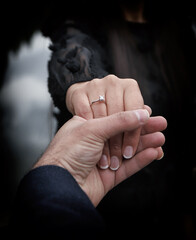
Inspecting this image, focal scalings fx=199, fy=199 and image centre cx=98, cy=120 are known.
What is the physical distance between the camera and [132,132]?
57 cm

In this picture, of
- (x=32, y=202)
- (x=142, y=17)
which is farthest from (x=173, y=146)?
(x=32, y=202)

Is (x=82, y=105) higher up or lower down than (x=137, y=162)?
higher up

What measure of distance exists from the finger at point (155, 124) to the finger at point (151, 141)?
0.05ft

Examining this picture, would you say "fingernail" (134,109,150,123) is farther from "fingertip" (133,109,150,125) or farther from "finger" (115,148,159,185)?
"finger" (115,148,159,185)

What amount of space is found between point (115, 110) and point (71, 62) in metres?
0.26

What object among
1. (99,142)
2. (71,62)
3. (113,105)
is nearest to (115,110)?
(113,105)

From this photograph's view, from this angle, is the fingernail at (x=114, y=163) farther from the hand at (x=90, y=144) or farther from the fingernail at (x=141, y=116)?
the fingernail at (x=141, y=116)

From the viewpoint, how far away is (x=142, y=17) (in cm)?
107

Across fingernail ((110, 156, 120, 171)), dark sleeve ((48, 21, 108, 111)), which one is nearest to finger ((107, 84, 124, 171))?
fingernail ((110, 156, 120, 171))

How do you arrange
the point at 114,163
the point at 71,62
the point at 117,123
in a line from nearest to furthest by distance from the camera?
the point at 117,123, the point at 114,163, the point at 71,62

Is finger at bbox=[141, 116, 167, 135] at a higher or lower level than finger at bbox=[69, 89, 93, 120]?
lower

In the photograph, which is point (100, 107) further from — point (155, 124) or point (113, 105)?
point (155, 124)

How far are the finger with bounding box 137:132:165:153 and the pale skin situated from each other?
0.04 meters

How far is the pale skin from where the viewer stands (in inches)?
23.2
